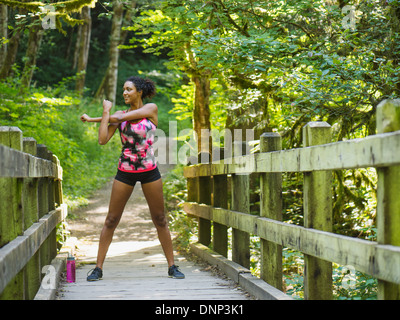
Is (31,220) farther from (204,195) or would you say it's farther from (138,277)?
(204,195)

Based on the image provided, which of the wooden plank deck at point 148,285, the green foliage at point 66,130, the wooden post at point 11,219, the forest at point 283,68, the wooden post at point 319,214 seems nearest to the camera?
the wooden post at point 11,219

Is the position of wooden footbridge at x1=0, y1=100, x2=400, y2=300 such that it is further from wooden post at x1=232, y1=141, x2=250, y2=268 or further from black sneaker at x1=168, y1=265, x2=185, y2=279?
black sneaker at x1=168, y1=265, x2=185, y2=279

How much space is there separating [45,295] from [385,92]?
14.3 ft

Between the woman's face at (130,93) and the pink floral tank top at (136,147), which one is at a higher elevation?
the woman's face at (130,93)

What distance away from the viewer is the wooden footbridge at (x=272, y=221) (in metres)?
2.70

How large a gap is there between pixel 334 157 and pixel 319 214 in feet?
2.01

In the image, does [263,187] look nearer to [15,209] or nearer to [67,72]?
[15,209]

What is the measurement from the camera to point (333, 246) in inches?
126

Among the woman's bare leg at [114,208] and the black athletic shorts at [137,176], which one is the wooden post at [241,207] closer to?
the black athletic shorts at [137,176]

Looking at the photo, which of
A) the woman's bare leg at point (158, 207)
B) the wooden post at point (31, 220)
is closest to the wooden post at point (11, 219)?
the wooden post at point (31, 220)

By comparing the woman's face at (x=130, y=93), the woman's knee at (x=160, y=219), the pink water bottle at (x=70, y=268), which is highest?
the woman's face at (x=130, y=93)

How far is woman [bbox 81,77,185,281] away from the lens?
17.6 ft

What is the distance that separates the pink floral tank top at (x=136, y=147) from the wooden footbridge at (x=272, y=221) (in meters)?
0.81

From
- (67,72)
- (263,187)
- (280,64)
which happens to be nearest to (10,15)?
(67,72)
